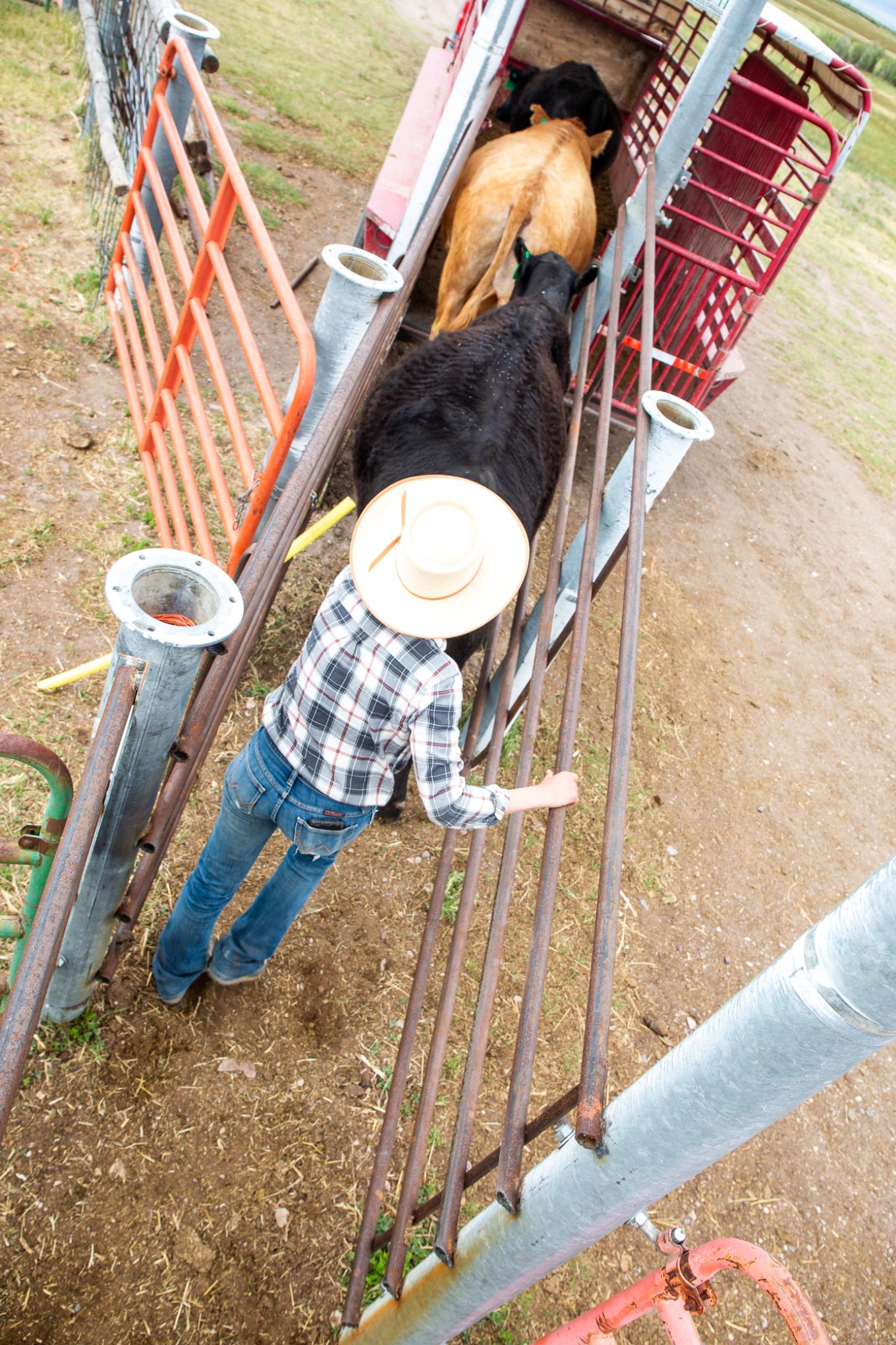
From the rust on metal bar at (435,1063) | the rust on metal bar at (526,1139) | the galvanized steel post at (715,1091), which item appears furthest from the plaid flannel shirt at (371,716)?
the galvanized steel post at (715,1091)

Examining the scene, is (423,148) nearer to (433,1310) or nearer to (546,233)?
(546,233)

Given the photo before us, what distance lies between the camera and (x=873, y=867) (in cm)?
431

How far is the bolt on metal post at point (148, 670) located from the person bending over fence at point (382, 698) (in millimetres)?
279

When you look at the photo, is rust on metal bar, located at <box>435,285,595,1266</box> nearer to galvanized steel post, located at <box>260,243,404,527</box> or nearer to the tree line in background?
galvanized steel post, located at <box>260,243,404,527</box>

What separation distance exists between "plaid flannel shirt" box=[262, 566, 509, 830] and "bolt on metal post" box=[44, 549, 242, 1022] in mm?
278

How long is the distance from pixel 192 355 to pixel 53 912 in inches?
170

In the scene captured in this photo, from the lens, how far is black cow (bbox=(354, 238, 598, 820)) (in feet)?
9.81

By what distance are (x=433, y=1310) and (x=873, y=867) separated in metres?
3.52

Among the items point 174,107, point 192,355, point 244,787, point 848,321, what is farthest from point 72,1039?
point 848,321

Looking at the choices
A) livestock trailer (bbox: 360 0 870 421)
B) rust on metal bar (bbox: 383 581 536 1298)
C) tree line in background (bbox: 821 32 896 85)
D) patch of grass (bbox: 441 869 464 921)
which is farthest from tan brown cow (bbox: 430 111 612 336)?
tree line in background (bbox: 821 32 896 85)

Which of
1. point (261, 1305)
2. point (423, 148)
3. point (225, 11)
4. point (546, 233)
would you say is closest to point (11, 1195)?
point (261, 1305)

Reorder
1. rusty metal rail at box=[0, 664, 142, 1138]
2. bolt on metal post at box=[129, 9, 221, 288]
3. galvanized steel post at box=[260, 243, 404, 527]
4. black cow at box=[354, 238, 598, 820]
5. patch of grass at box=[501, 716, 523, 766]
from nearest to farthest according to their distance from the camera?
rusty metal rail at box=[0, 664, 142, 1138] < galvanized steel post at box=[260, 243, 404, 527] < black cow at box=[354, 238, 598, 820] < patch of grass at box=[501, 716, 523, 766] < bolt on metal post at box=[129, 9, 221, 288]

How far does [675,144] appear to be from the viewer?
4070 mm

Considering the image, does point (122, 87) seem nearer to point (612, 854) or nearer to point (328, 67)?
point (328, 67)
